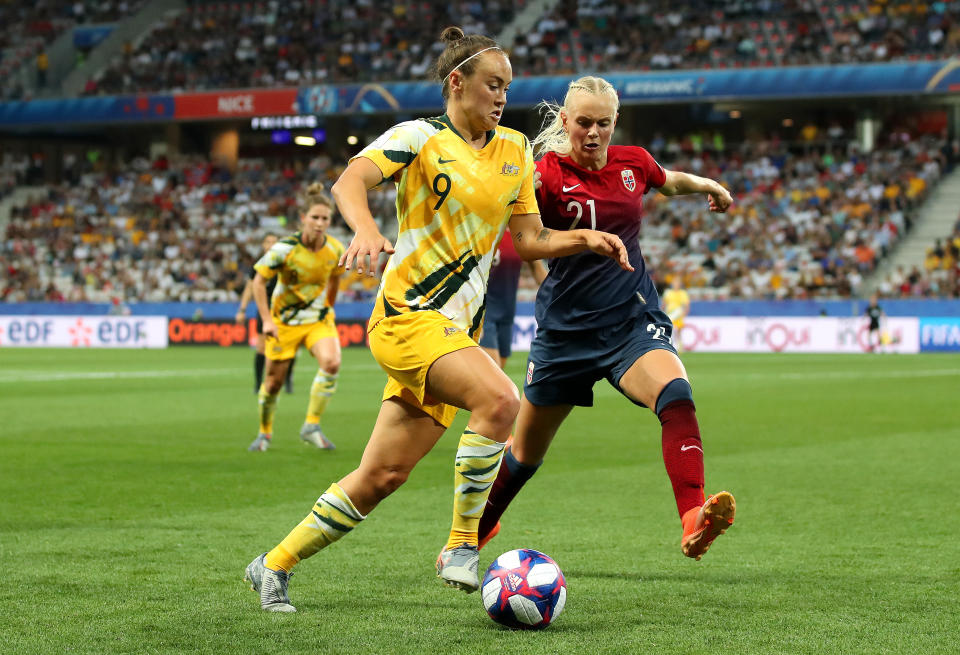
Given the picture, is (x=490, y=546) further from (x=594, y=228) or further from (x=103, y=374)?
(x=103, y=374)

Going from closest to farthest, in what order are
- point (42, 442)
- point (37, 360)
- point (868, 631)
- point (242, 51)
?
point (868, 631)
point (42, 442)
point (37, 360)
point (242, 51)

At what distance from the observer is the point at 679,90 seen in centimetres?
4075

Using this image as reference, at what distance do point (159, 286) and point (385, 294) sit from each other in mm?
37977

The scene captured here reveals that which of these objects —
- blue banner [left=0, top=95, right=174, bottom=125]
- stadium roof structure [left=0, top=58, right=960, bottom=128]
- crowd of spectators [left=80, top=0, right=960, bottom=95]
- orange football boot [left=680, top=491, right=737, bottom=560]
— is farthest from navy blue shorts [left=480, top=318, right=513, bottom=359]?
blue banner [left=0, top=95, right=174, bottom=125]

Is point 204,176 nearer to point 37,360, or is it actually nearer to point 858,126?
point 37,360

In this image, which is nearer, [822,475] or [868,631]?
[868,631]

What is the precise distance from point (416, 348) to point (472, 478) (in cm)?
61

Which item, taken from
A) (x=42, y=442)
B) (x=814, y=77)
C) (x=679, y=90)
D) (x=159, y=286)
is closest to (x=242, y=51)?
(x=159, y=286)

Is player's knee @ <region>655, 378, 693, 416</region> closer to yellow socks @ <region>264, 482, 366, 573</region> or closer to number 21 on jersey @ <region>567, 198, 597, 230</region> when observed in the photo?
number 21 on jersey @ <region>567, 198, 597, 230</region>

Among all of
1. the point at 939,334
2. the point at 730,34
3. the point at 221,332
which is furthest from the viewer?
the point at 730,34

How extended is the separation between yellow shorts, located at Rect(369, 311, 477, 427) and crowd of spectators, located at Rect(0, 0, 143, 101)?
4887 centimetres

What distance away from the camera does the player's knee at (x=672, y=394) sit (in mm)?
5234

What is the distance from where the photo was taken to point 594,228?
5.79m

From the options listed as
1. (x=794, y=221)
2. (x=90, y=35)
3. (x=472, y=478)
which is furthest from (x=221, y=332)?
(x=472, y=478)
